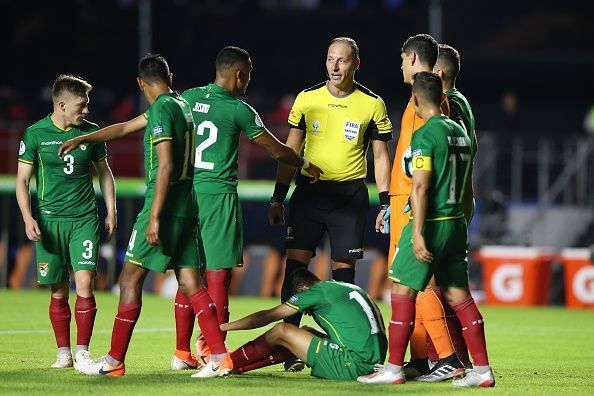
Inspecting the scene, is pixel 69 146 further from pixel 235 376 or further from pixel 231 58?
pixel 235 376

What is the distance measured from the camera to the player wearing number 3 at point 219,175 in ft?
30.9

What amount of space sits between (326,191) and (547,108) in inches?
939

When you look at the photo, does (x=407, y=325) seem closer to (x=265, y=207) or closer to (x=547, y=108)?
(x=265, y=207)

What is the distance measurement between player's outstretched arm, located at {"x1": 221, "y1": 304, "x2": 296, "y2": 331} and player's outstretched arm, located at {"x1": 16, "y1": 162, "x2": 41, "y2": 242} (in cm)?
171

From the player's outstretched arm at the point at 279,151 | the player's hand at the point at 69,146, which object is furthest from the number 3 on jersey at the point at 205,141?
the player's hand at the point at 69,146

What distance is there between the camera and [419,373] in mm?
9211

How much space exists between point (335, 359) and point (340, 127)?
6.93 ft

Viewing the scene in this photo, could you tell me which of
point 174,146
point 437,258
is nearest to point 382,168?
point 437,258

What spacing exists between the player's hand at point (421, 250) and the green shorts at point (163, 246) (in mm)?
1566

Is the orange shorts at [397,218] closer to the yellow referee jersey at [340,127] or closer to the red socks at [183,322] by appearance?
the yellow referee jersey at [340,127]

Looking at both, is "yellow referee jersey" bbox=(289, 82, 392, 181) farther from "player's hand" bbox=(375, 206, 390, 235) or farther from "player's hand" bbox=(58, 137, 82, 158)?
"player's hand" bbox=(58, 137, 82, 158)

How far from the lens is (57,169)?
31.7ft

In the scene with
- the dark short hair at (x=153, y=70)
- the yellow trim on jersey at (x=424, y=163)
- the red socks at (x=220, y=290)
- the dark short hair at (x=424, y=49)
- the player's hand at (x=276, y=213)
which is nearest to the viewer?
the yellow trim on jersey at (x=424, y=163)

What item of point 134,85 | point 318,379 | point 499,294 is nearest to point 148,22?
point 134,85
